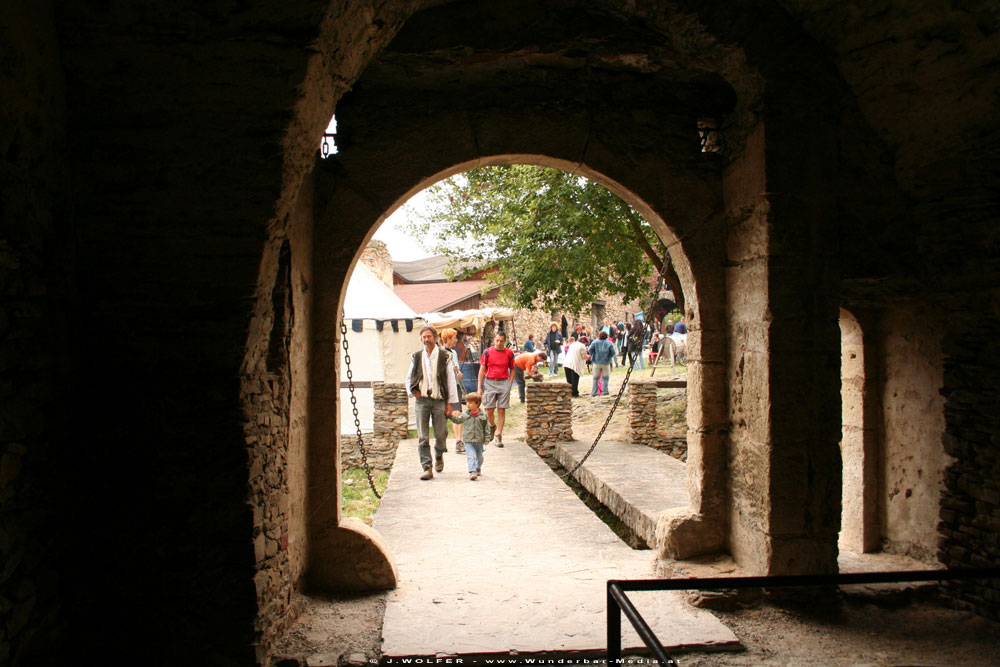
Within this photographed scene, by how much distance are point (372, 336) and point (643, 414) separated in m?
4.94

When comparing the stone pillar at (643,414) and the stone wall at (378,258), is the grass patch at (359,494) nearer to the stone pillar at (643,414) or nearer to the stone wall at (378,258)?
the stone pillar at (643,414)

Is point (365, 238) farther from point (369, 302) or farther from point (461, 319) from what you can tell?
point (461, 319)

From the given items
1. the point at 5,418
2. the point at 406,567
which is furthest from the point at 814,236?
the point at 5,418

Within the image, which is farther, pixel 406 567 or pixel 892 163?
pixel 406 567

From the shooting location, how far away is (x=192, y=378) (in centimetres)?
234

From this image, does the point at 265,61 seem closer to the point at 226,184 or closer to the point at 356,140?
the point at 226,184

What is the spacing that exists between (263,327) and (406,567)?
90.4 inches

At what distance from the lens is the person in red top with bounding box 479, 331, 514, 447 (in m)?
8.52

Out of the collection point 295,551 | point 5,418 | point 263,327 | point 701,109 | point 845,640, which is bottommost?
point 845,640

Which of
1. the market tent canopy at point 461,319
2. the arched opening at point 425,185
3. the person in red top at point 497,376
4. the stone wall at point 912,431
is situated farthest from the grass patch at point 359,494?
the market tent canopy at point 461,319

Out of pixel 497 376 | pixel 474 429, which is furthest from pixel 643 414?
pixel 474 429

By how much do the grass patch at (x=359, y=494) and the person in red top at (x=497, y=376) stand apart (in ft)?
6.10

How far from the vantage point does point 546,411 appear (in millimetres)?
9422

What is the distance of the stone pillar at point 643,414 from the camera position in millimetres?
9312
